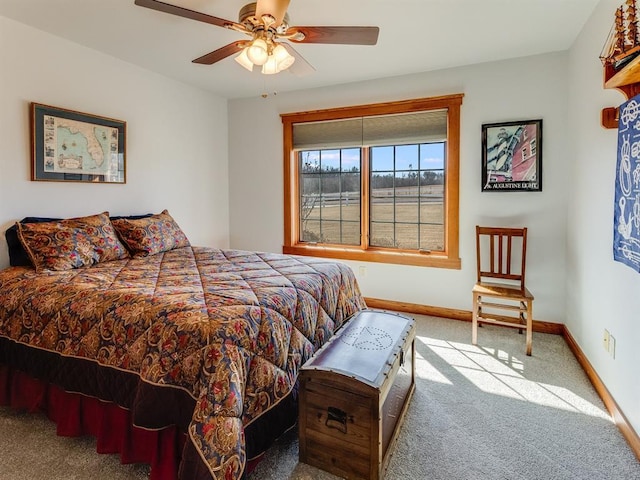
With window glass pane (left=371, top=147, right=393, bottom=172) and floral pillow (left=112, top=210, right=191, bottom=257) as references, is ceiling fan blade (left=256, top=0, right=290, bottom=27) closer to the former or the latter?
floral pillow (left=112, top=210, right=191, bottom=257)

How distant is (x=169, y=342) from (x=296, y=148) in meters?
3.28

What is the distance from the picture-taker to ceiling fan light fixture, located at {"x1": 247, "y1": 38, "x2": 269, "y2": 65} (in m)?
2.07

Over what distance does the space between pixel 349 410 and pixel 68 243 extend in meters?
2.25

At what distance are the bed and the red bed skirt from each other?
13mm

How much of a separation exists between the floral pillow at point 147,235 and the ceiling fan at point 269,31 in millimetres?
1675

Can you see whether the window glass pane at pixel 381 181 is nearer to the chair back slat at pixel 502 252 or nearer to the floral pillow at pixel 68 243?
the chair back slat at pixel 502 252

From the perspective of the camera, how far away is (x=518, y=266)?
3408 mm

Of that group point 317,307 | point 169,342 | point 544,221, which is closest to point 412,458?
point 317,307

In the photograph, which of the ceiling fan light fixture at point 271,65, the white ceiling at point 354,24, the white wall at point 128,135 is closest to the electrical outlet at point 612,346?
the white ceiling at point 354,24

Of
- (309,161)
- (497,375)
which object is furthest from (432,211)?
(497,375)

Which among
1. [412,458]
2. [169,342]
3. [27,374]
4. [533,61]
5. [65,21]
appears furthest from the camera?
[533,61]

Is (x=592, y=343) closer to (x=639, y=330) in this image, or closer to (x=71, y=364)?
(x=639, y=330)

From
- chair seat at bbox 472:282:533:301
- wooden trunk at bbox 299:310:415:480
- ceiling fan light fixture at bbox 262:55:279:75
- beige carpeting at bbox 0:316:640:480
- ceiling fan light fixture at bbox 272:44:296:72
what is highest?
ceiling fan light fixture at bbox 272:44:296:72

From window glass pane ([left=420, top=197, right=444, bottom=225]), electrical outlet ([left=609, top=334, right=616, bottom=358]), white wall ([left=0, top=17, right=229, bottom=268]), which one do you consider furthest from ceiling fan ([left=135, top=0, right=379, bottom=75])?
electrical outlet ([left=609, top=334, right=616, bottom=358])
